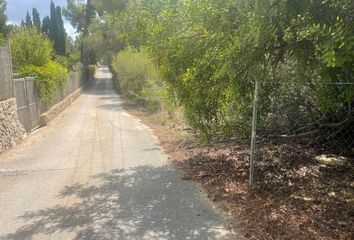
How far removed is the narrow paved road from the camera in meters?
5.02

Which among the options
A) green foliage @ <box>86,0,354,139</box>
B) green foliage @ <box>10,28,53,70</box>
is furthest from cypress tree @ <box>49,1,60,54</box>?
green foliage @ <box>86,0,354,139</box>

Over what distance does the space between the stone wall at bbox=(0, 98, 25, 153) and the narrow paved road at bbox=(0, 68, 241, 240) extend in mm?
351

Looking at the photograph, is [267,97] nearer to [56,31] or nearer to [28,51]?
[28,51]

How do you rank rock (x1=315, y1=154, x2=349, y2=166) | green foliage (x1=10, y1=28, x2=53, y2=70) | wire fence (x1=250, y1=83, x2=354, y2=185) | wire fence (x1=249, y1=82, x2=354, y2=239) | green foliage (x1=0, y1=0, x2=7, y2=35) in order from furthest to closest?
green foliage (x1=0, y1=0, x2=7, y2=35) < green foliage (x1=10, y1=28, x2=53, y2=70) < rock (x1=315, y1=154, x2=349, y2=166) < wire fence (x1=250, y1=83, x2=354, y2=185) < wire fence (x1=249, y1=82, x2=354, y2=239)

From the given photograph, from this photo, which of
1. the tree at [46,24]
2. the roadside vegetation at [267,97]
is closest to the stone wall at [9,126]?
the roadside vegetation at [267,97]

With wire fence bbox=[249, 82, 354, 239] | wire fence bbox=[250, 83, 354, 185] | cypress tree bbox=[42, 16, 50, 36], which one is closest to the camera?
wire fence bbox=[249, 82, 354, 239]

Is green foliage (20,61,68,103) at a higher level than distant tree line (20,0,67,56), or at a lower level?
lower

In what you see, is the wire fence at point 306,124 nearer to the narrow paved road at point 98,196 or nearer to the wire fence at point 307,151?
the wire fence at point 307,151

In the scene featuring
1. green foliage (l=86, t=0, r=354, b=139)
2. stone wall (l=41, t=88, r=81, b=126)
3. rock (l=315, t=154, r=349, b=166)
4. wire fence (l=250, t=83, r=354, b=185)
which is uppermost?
green foliage (l=86, t=0, r=354, b=139)

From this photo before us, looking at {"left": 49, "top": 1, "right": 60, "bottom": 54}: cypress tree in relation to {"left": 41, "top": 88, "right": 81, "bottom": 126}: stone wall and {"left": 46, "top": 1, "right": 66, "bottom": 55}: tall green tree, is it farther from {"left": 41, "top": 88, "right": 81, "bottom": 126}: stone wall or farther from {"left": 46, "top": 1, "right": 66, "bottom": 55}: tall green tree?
{"left": 41, "top": 88, "right": 81, "bottom": 126}: stone wall

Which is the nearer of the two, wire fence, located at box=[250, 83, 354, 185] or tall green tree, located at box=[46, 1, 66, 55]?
wire fence, located at box=[250, 83, 354, 185]

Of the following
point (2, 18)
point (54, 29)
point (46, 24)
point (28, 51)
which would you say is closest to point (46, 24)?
point (46, 24)

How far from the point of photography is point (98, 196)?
648 cm

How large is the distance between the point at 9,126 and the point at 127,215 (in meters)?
7.32
